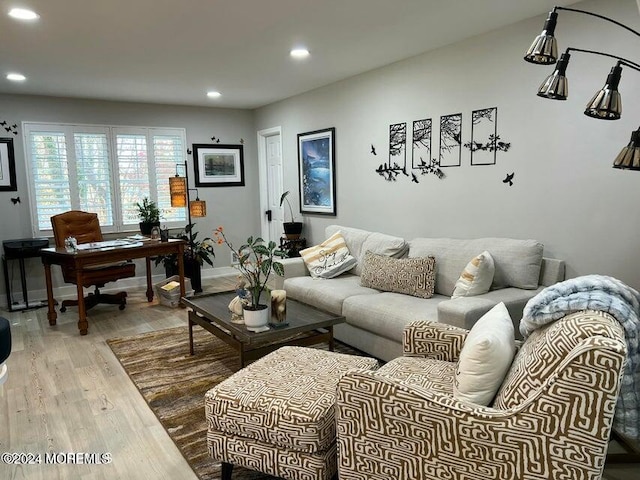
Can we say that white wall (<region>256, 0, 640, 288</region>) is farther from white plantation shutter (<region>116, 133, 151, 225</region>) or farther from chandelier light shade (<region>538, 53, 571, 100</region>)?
white plantation shutter (<region>116, 133, 151, 225</region>)

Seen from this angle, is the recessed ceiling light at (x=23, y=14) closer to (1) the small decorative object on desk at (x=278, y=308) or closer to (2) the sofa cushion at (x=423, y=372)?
(1) the small decorative object on desk at (x=278, y=308)

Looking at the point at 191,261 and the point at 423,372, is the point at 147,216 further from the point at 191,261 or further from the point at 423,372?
the point at 423,372

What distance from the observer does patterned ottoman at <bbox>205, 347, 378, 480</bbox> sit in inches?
74.3

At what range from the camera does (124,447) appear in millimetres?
2465

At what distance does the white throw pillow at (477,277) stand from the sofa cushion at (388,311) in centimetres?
23

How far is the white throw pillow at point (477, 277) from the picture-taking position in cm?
313

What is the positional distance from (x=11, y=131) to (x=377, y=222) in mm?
4342

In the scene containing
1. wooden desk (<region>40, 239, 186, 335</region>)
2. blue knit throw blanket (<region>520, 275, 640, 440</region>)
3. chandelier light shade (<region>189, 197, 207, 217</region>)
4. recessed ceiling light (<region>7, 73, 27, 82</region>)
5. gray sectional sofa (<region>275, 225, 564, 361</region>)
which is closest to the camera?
blue knit throw blanket (<region>520, 275, 640, 440</region>)

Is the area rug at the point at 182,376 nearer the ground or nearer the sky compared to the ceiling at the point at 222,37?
nearer the ground

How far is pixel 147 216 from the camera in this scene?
596cm

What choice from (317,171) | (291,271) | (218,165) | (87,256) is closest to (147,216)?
(218,165)

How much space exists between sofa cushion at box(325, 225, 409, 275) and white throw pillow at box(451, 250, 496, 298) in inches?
35.2

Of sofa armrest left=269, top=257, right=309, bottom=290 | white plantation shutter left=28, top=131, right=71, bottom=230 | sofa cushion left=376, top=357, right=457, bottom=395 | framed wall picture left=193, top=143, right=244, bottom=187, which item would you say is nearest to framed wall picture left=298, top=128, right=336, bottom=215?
sofa armrest left=269, top=257, right=309, bottom=290

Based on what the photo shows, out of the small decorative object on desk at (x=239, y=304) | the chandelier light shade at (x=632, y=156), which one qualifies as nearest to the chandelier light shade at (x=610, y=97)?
the chandelier light shade at (x=632, y=156)
